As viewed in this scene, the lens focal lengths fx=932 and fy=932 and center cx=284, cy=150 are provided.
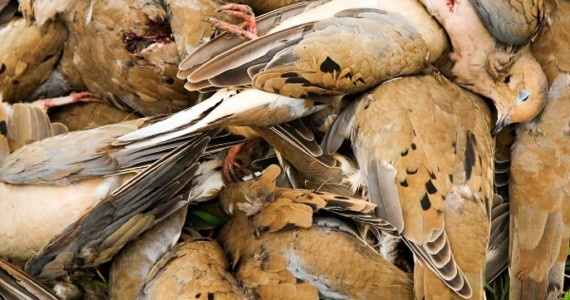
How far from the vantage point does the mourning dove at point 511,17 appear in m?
3.90

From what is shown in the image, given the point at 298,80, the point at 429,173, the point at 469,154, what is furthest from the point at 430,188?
the point at 298,80

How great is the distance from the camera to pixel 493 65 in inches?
163

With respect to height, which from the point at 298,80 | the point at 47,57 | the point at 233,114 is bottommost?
the point at 47,57

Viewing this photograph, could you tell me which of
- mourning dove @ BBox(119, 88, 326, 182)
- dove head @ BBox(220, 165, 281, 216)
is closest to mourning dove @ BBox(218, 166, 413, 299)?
dove head @ BBox(220, 165, 281, 216)

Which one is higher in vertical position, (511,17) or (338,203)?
(511,17)

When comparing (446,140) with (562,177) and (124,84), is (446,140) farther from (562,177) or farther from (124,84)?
(124,84)

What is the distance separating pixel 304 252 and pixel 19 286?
1.19 m

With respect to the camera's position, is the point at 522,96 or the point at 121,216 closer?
the point at 121,216

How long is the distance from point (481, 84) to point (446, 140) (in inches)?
19.4

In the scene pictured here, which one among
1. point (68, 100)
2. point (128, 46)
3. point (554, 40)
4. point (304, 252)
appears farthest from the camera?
point (68, 100)

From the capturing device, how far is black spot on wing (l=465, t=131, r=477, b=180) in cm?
386

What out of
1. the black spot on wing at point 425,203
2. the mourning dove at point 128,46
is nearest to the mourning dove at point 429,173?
the black spot on wing at point 425,203

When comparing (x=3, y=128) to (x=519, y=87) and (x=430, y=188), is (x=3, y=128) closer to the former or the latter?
(x=430, y=188)

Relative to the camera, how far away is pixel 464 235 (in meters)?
3.75
